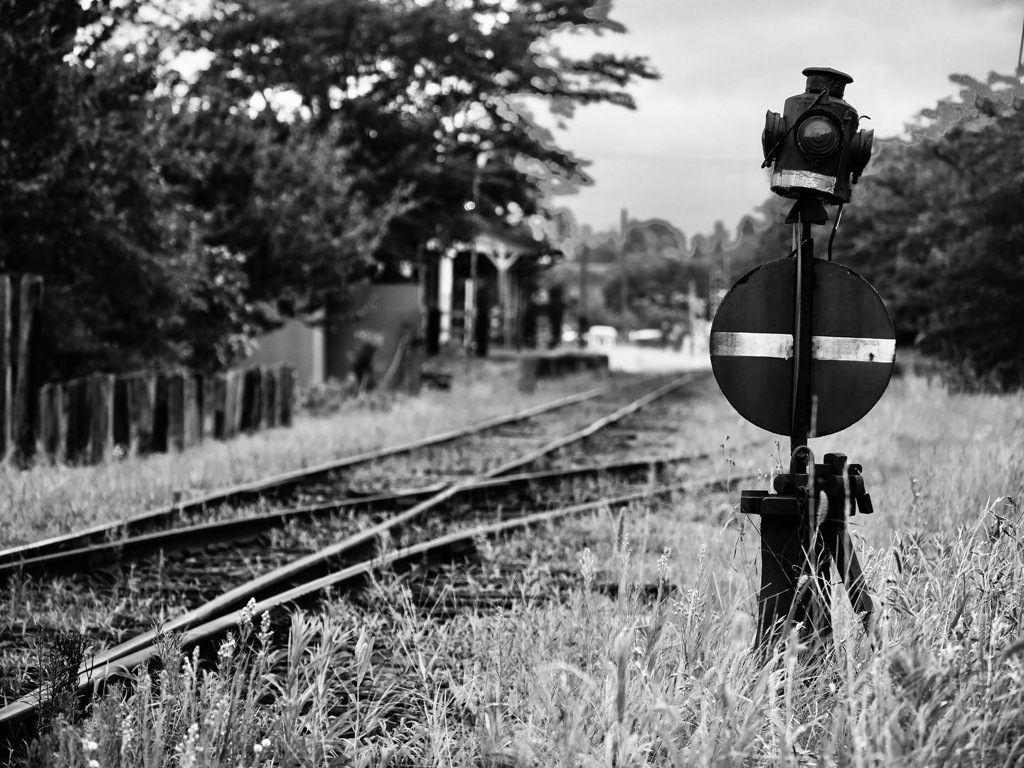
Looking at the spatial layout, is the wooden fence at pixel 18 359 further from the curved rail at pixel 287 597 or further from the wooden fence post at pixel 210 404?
the curved rail at pixel 287 597

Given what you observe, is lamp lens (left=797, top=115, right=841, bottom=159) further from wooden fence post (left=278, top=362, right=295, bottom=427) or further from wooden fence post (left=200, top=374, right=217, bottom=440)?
wooden fence post (left=278, top=362, right=295, bottom=427)

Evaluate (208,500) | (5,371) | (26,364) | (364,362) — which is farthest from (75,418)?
(364,362)

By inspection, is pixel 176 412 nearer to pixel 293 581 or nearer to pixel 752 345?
pixel 293 581

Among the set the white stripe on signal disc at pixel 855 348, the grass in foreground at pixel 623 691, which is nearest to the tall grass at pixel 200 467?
the grass in foreground at pixel 623 691

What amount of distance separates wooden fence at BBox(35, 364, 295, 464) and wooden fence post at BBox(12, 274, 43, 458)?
0.09 metres

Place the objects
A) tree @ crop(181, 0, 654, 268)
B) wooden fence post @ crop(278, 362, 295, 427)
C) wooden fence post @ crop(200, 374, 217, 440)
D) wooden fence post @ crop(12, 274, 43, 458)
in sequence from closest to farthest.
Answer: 1. wooden fence post @ crop(12, 274, 43, 458)
2. wooden fence post @ crop(200, 374, 217, 440)
3. wooden fence post @ crop(278, 362, 295, 427)
4. tree @ crop(181, 0, 654, 268)

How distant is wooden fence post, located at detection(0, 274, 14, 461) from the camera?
8.20m

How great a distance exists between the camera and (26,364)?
8430 millimetres

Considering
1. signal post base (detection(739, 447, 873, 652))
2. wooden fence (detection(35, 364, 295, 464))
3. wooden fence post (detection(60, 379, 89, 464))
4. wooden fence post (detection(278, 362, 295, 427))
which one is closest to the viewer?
signal post base (detection(739, 447, 873, 652))

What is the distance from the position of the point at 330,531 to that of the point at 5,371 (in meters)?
3.24

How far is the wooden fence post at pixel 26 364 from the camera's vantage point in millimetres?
8344

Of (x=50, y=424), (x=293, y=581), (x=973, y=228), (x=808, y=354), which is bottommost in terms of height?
(x=293, y=581)

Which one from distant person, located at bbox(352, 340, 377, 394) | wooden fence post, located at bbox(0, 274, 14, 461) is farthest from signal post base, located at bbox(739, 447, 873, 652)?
distant person, located at bbox(352, 340, 377, 394)

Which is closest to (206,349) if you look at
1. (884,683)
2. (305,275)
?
(305,275)
